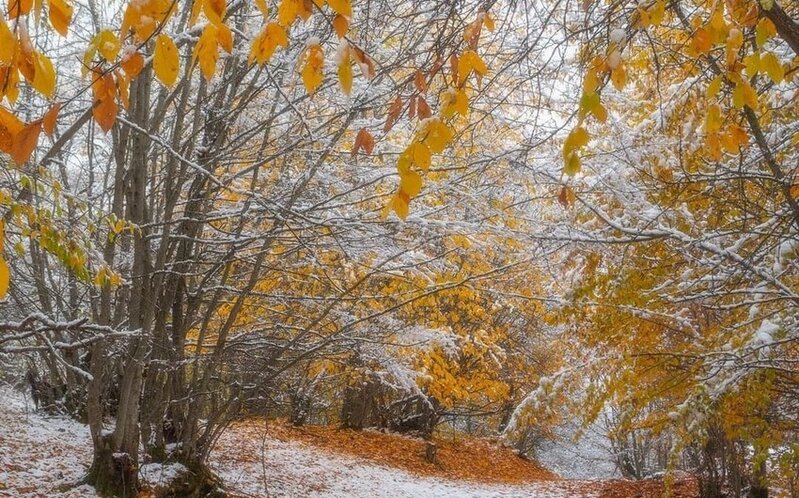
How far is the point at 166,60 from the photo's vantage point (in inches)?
58.7

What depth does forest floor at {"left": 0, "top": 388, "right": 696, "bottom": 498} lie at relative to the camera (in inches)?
262

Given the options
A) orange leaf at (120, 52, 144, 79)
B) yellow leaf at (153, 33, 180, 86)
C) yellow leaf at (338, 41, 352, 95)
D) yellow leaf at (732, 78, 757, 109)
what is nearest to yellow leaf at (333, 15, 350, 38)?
yellow leaf at (338, 41, 352, 95)

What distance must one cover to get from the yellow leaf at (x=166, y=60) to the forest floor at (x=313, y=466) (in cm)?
480

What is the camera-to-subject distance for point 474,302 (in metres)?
13.2

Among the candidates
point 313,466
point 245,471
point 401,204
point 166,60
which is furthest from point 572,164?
point 313,466

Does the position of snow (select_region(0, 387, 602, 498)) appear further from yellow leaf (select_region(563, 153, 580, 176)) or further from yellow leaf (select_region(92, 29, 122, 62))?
yellow leaf (select_region(92, 29, 122, 62))

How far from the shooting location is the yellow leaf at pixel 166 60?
1475 mm

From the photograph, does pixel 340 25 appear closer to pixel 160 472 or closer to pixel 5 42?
pixel 5 42

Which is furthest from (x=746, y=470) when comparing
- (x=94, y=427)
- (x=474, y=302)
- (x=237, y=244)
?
(x=94, y=427)

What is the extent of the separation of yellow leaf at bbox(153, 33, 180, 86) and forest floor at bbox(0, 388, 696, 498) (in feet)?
15.8

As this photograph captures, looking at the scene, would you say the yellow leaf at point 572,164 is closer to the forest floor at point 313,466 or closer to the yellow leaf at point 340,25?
the yellow leaf at point 340,25

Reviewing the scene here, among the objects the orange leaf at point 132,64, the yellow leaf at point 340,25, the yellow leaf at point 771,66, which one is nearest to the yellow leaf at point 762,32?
the yellow leaf at point 771,66

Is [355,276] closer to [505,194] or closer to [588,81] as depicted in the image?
[505,194]

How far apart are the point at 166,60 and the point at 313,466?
1025 centimetres
